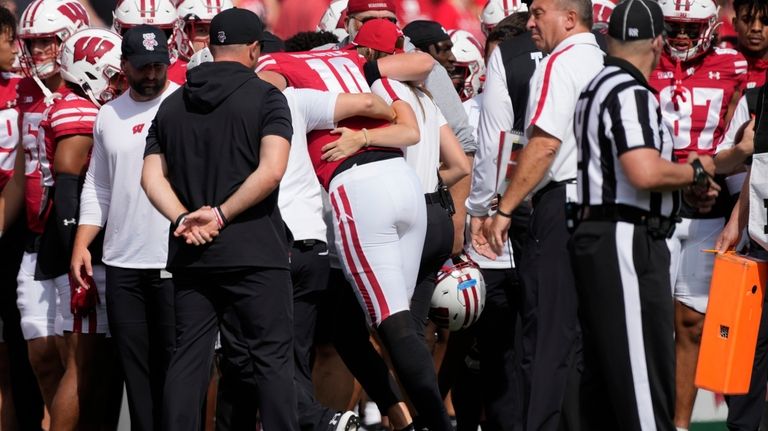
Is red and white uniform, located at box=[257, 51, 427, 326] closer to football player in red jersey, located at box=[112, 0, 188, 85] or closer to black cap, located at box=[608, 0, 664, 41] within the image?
black cap, located at box=[608, 0, 664, 41]

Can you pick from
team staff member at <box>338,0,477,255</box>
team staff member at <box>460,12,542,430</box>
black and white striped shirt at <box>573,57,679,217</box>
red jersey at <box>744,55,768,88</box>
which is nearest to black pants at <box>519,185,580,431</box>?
team staff member at <box>460,12,542,430</box>

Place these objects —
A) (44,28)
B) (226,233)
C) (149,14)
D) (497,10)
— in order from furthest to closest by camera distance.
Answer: (497,10), (149,14), (44,28), (226,233)

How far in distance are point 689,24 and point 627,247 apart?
2636mm

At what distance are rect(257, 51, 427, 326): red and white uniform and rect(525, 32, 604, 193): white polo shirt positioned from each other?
58cm

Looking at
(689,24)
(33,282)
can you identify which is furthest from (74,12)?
(689,24)

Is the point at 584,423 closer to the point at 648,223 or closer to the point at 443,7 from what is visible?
the point at 648,223

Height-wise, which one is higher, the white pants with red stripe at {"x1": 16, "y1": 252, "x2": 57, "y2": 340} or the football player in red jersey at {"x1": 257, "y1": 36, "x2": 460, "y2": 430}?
the football player in red jersey at {"x1": 257, "y1": 36, "x2": 460, "y2": 430}

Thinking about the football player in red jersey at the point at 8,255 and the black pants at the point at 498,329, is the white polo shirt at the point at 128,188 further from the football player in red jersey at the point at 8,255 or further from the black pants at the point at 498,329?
the black pants at the point at 498,329

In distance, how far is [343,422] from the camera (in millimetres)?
6562

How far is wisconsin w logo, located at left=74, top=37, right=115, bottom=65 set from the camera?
7250mm

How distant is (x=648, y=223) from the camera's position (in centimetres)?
563

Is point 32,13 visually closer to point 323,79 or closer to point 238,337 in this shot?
point 323,79

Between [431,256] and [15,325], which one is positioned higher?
[431,256]

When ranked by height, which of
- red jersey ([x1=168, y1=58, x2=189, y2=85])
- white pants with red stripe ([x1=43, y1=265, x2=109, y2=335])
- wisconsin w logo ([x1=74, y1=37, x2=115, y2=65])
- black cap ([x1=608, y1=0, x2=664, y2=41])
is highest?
black cap ([x1=608, y1=0, x2=664, y2=41])
